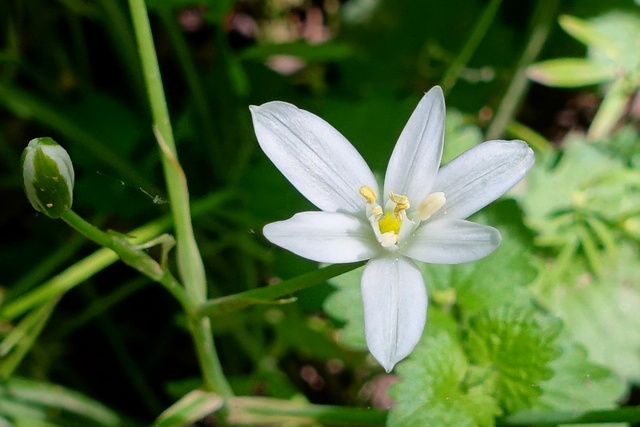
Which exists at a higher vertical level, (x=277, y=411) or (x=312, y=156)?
(x=312, y=156)

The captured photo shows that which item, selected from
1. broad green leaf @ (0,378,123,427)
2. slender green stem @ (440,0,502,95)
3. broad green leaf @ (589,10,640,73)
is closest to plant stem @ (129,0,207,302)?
broad green leaf @ (0,378,123,427)

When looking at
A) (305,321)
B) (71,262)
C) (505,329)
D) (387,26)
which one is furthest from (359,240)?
(387,26)

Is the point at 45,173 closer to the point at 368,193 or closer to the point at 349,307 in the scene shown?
the point at 368,193

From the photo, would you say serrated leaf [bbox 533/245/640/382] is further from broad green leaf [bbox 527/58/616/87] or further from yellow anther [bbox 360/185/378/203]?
yellow anther [bbox 360/185/378/203]

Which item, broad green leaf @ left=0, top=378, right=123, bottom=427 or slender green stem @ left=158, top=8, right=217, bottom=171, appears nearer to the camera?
broad green leaf @ left=0, top=378, right=123, bottom=427

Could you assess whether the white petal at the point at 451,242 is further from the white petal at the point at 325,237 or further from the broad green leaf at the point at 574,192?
the broad green leaf at the point at 574,192

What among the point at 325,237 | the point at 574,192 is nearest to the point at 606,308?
the point at 574,192
